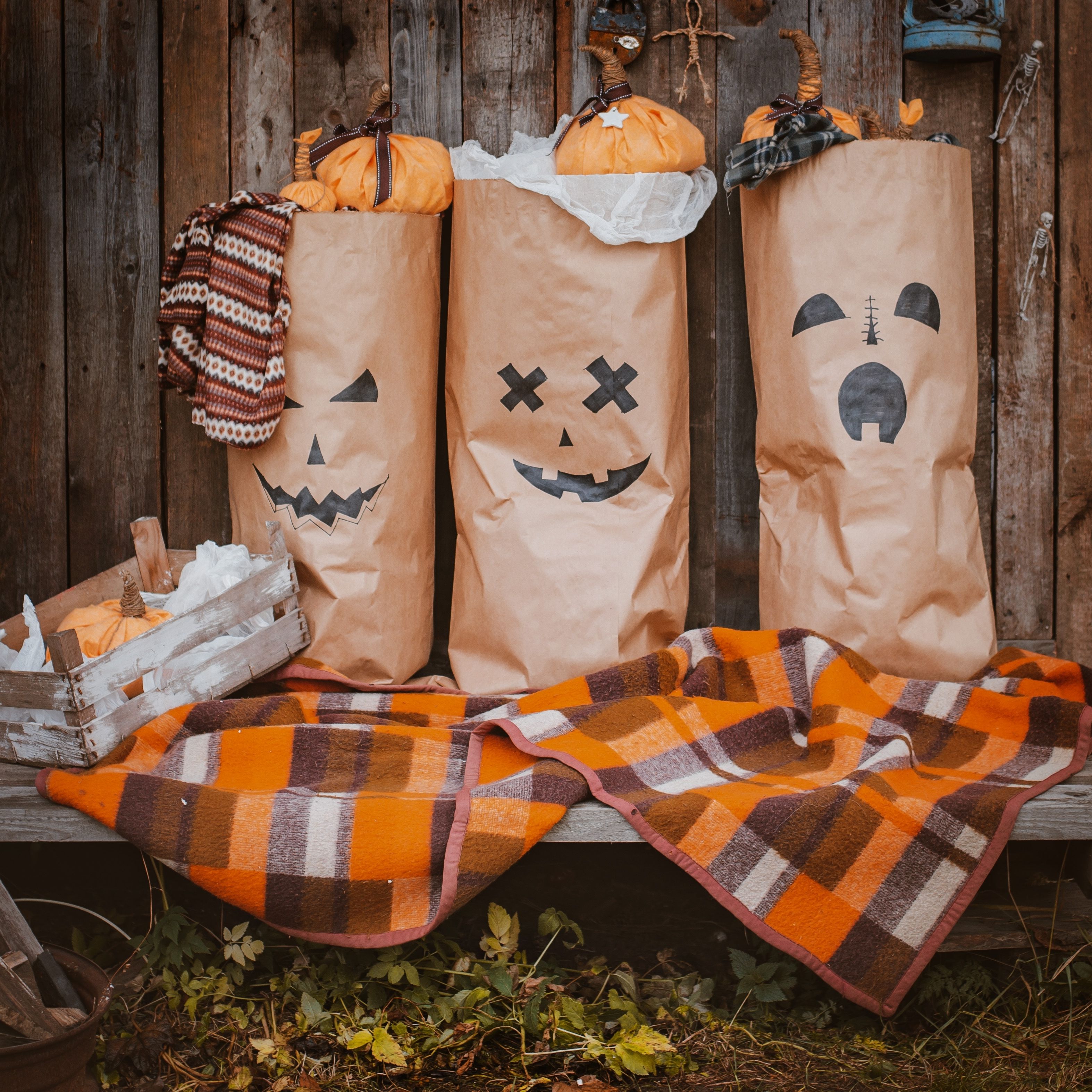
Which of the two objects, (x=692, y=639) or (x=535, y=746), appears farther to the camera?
(x=692, y=639)

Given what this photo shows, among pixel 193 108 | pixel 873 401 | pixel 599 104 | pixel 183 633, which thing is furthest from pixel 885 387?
pixel 193 108

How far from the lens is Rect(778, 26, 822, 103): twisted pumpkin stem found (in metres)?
1.73

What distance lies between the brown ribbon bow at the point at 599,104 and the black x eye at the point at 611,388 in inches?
16.8

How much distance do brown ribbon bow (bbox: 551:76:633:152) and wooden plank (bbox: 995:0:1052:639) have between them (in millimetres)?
839

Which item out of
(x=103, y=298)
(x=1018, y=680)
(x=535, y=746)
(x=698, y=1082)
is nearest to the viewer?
(x=698, y=1082)

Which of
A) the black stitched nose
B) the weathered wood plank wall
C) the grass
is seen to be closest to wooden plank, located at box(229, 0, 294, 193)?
the weathered wood plank wall

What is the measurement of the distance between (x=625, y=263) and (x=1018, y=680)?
1034 millimetres

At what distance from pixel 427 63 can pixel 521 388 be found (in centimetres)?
75

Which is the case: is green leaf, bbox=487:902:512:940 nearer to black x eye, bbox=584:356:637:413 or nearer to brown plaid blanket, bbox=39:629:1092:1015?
brown plaid blanket, bbox=39:629:1092:1015

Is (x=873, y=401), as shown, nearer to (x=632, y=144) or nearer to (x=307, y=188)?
(x=632, y=144)

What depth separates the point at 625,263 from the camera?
1694mm

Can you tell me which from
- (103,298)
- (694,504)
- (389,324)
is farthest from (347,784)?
(103,298)

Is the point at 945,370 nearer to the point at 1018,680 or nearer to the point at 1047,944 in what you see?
the point at 1018,680

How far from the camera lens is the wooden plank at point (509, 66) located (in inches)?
74.9
